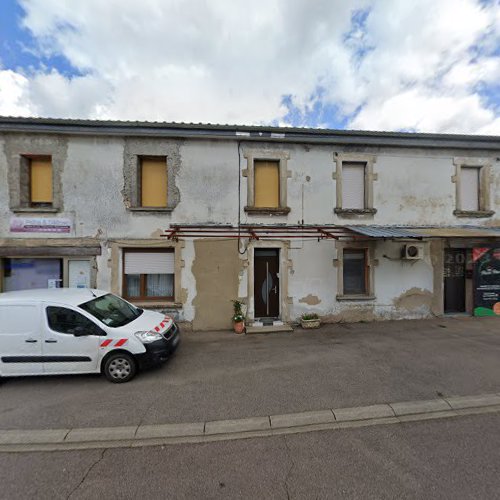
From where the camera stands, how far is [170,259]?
745 cm

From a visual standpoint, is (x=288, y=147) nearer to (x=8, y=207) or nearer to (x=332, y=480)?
(x=332, y=480)

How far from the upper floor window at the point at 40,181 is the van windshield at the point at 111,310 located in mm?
4131

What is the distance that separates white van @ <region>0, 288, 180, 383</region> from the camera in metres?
4.33

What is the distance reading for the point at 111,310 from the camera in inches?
196

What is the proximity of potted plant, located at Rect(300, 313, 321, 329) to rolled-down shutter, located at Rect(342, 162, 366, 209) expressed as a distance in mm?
3425

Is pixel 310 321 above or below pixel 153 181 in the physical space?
below

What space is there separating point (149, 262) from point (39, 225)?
303 cm

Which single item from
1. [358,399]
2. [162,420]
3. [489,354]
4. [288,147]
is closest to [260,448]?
[162,420]

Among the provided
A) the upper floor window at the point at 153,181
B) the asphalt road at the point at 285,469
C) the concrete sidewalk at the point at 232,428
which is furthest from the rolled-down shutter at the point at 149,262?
the asphalt road at the point at 285,469

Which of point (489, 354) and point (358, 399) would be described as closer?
point (358, 399)

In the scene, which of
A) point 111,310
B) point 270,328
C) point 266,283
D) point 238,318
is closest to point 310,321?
point 270,328

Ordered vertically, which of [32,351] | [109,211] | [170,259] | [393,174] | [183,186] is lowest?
[32,351]

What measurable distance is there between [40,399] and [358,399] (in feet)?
15.4

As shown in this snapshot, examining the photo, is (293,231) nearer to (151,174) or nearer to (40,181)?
(151,174)
